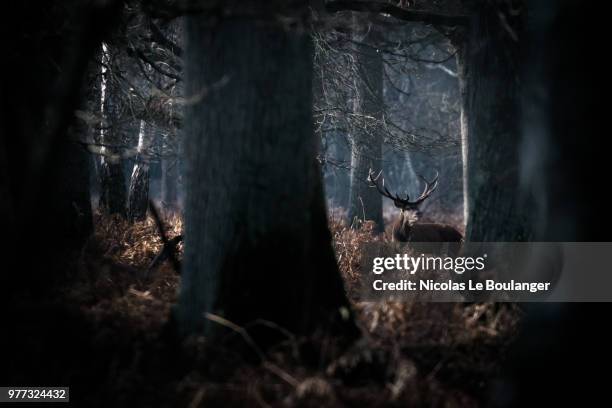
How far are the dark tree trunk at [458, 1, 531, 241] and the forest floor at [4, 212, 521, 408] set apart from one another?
0.99 meters

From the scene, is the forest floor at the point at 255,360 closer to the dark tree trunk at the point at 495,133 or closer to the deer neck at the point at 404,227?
the dark tree trunk at the point at 495,133

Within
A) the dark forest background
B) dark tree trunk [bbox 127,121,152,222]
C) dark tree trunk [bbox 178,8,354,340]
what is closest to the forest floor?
the dark forest background

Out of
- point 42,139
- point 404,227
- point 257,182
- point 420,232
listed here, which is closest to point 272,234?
point 257,182

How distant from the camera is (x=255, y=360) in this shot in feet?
12.7

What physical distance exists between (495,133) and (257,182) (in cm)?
307

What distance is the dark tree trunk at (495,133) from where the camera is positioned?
5672mm

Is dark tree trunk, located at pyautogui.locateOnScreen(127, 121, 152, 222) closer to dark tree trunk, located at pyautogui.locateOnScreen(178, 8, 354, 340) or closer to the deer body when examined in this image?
the deer body

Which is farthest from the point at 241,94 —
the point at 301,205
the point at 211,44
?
the point at 301,205

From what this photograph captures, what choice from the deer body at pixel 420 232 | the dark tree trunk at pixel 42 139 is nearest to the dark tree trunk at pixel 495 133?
the deer body at pixel 420 232

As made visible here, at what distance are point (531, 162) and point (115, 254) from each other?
532 cm

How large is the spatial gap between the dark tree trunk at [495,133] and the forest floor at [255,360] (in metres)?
0.99

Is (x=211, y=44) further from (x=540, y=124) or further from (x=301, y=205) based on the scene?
(x=540, y=124)

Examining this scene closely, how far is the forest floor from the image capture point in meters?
3.49

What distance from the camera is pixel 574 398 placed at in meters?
2.87
